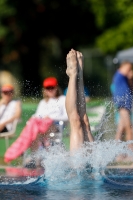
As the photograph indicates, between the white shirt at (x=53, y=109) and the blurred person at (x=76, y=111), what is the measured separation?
9.93 ft

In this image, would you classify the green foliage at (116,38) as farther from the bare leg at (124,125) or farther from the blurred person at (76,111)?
the blurred person at (76,111)

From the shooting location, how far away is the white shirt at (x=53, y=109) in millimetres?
11855

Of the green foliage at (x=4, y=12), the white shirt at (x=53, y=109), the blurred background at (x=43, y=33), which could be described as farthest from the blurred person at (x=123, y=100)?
the green foliage at (x=4, y=12)

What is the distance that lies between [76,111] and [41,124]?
2862 millimetres

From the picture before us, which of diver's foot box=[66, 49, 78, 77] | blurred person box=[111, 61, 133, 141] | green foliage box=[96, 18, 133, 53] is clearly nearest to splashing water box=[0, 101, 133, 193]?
diver's foot box=[66, 49, 78, 77]

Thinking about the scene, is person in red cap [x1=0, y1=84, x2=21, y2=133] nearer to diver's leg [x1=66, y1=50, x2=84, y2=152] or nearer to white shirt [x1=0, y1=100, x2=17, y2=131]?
white shirt [x1=0, y1=100, x2=17, y2=131]

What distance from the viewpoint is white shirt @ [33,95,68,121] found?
11.9 m

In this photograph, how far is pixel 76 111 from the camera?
8672 millimetres

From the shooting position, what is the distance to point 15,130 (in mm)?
12477

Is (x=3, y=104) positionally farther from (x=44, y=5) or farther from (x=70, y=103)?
(x=44, y=5)

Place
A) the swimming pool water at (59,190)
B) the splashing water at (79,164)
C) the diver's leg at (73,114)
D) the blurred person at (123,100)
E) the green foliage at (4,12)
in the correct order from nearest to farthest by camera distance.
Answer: the swimming pool water at (59,190), the splashing water at (79,164), the diver's leg at (73,114), the blurred person at (123,100), the green foliage at (4,12)

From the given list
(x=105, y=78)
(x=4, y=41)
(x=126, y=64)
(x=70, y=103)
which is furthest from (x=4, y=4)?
(x=70, y=103)

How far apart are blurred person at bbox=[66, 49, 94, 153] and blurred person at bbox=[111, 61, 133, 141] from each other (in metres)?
2.89

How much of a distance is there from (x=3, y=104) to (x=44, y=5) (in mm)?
30385
